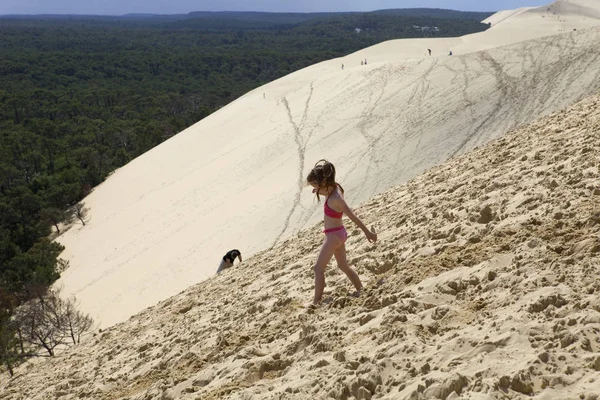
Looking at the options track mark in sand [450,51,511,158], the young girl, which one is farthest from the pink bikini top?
track mark in sand [450,51,511,158]

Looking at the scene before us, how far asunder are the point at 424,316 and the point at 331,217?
1.30 meters

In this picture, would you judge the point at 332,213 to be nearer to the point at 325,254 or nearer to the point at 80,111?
the point at 325,254

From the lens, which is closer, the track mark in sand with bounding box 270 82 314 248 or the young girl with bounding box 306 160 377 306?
the young girl with bounding box 306 160 377 306

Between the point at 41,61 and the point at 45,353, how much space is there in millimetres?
99963

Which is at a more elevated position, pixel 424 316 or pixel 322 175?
pixel 322 175

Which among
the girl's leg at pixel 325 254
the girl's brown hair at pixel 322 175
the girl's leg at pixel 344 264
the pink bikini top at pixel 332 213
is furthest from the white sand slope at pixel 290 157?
the girl's brown hair at pixel 322 175

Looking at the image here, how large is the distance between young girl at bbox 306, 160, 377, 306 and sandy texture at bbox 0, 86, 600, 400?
34 centimetres

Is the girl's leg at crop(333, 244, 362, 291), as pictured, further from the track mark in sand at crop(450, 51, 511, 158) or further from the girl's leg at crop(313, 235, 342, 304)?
the track mark in sand at crop(450, 51, 511, 158)

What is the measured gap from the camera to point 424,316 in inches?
164

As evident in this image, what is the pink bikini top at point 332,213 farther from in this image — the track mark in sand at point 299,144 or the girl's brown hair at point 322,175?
the track mark in sand at point 299,144

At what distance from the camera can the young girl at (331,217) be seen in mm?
4855

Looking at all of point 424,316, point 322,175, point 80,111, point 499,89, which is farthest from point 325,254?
point 80,111

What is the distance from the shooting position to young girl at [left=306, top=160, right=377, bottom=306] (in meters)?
4.86

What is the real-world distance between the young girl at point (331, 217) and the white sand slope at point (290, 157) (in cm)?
1043
